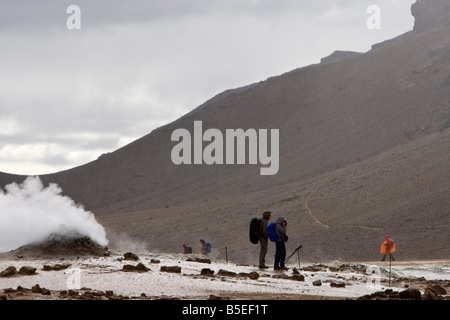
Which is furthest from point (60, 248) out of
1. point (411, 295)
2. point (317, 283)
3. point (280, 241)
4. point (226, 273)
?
point (411, 295)

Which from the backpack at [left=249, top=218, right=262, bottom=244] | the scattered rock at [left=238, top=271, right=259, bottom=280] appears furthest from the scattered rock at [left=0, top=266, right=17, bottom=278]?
the backpack at [left=249, top=218, right=262, bottom=244]

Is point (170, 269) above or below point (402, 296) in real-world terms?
above

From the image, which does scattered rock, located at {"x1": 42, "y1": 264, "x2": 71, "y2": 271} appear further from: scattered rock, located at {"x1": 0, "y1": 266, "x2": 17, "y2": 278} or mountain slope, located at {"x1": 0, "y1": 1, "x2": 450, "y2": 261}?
mountain slope, located at {"x1": 0, "y1": 1, "x2": 450, "y2": 261}

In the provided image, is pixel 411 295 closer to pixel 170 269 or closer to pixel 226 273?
pixel 226 273

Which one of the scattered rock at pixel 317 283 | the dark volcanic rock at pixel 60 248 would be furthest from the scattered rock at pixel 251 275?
the dark volcanic rock at pixel 60 248

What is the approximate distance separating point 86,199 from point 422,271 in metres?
74.6

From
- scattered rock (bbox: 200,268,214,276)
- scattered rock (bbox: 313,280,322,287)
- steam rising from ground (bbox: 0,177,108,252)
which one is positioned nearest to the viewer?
scattered rock (bbox: 313,280,322,287)

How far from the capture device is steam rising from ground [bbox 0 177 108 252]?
18469mm

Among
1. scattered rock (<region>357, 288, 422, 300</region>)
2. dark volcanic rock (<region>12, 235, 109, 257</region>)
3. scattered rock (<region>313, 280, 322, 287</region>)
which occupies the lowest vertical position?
scattered rock (<region>357, 288, 422, 300</region>)

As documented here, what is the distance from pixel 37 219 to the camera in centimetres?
1858

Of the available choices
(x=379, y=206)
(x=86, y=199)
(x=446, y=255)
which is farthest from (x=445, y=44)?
(x=446, y=255)

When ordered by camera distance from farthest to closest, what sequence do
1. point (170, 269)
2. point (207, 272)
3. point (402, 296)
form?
point (207, 272), point (170, 269), point (402, 296)
